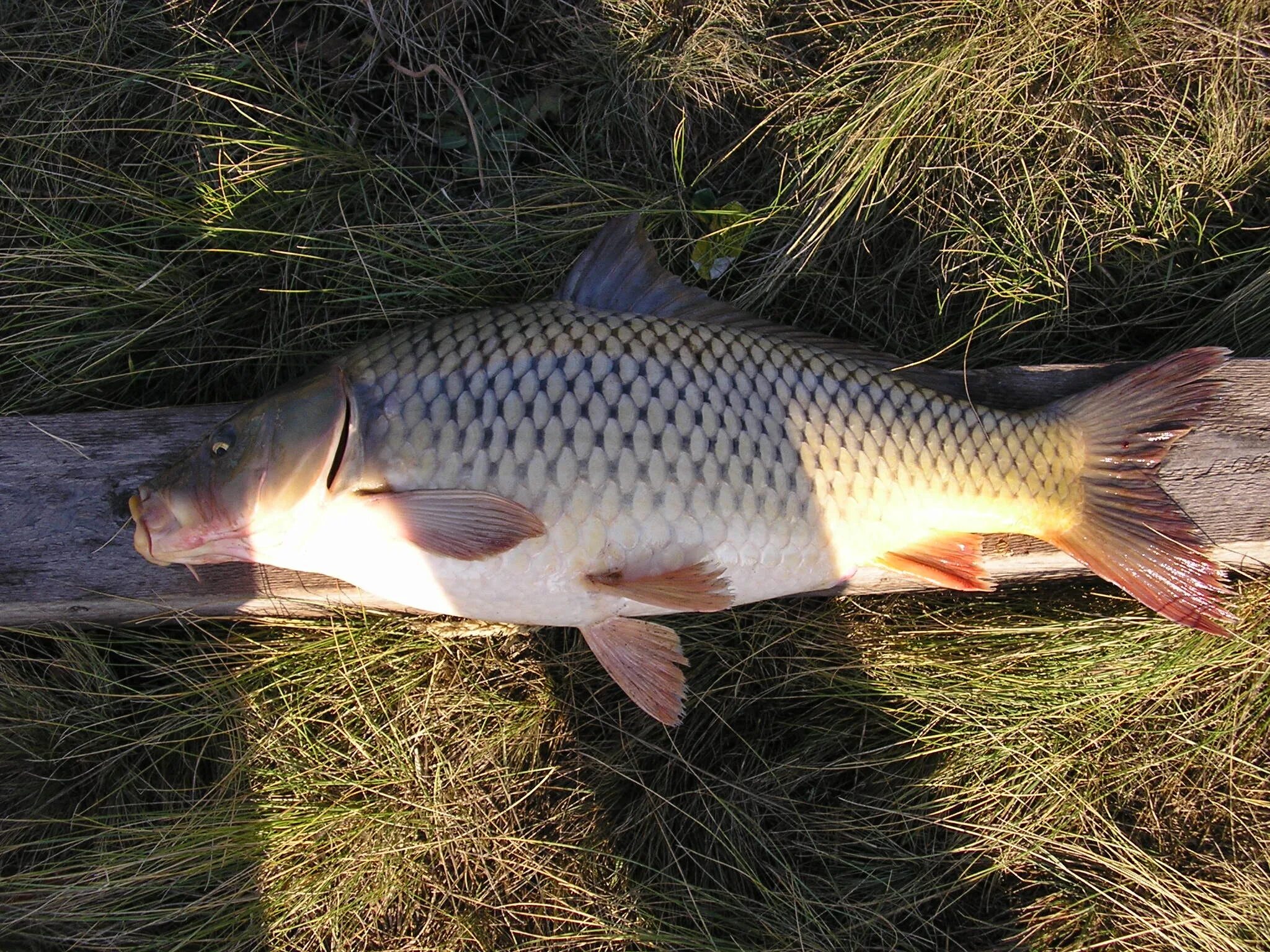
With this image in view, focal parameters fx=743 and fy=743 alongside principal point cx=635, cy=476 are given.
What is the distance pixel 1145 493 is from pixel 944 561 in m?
0.46

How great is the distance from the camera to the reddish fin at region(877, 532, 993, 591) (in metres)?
1.57

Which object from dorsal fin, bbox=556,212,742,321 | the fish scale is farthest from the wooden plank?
dorsal fin, bbox=556,212,742,321

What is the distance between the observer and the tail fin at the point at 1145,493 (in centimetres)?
158

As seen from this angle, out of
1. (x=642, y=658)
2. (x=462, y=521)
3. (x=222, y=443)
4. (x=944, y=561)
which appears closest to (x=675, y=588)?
(x=642, y=658)

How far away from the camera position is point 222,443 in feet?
4.71

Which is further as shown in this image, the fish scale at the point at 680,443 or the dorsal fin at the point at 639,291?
the dorsal fin at the point at 639,291

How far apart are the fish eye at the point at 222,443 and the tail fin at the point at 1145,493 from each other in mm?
1720

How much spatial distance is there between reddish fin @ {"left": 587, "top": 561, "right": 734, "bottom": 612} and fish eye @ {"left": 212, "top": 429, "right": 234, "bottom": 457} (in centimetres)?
74

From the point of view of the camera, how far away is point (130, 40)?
196 cm

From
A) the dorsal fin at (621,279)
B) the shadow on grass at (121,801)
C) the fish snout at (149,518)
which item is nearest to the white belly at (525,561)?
the fish snout at (149,518)

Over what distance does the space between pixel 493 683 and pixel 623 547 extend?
0.68m

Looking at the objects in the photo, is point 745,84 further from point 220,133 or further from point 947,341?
point 220,133

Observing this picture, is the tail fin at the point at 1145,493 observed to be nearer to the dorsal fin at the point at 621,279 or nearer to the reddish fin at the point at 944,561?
the reddish fin at the point at 944,561

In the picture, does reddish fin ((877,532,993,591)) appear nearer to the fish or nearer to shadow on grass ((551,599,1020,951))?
the fish
